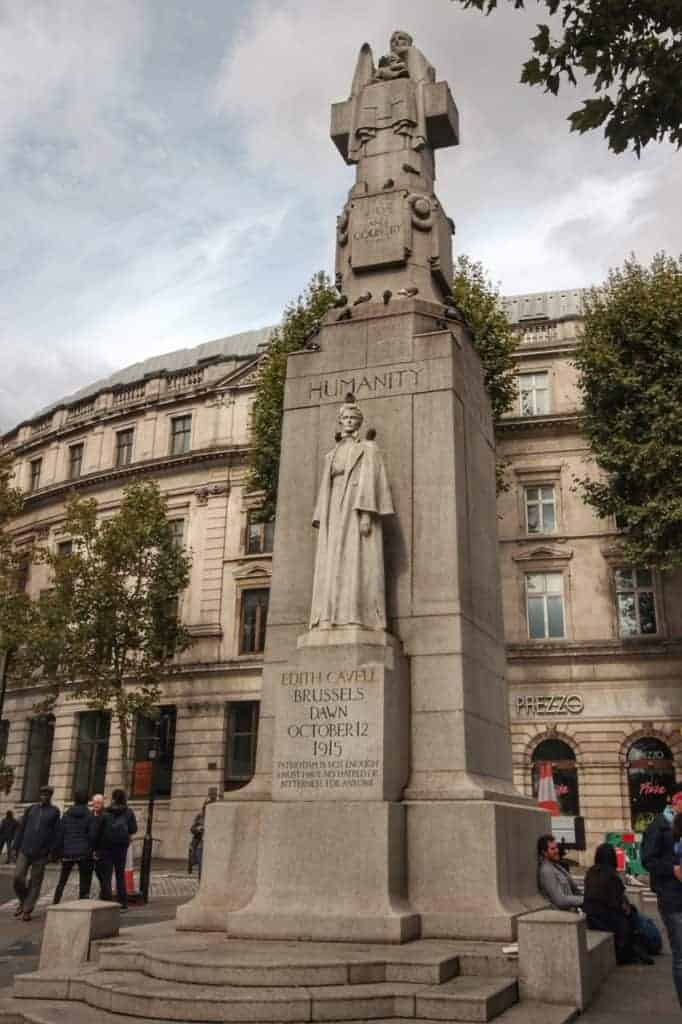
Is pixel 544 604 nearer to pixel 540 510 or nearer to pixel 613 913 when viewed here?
pixel 540 510

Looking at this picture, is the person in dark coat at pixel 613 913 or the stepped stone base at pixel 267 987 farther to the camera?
the person in dark coat at pixel 613 913

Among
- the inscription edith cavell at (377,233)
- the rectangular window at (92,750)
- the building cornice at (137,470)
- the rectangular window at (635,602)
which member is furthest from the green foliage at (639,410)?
the rectangular window at (92,750)

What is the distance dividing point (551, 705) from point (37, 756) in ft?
81.5

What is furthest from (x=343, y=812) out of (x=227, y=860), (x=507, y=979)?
(x=507, y=979)

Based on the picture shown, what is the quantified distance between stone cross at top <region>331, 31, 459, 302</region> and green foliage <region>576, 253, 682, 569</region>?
18.4m

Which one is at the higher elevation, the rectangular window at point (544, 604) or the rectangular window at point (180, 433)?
the rectangular window at point (180, 433)

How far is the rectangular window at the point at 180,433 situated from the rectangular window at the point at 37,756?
1400cm

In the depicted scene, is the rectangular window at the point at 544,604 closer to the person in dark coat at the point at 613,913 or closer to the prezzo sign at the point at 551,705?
the prezzo sign at the point at 551,705

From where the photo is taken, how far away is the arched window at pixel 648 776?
107 feet

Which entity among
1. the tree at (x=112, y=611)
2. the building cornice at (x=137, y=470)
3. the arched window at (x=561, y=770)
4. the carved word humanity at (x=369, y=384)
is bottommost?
the arched window at (x=561, y=770)

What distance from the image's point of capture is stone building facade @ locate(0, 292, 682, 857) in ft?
110

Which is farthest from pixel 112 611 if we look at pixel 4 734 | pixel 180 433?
pixel 4 734

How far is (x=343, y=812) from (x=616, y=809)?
2648cm

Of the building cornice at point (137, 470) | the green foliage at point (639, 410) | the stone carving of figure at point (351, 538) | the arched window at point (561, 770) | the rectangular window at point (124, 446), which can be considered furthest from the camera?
the rectangular window at point (124, 446)
